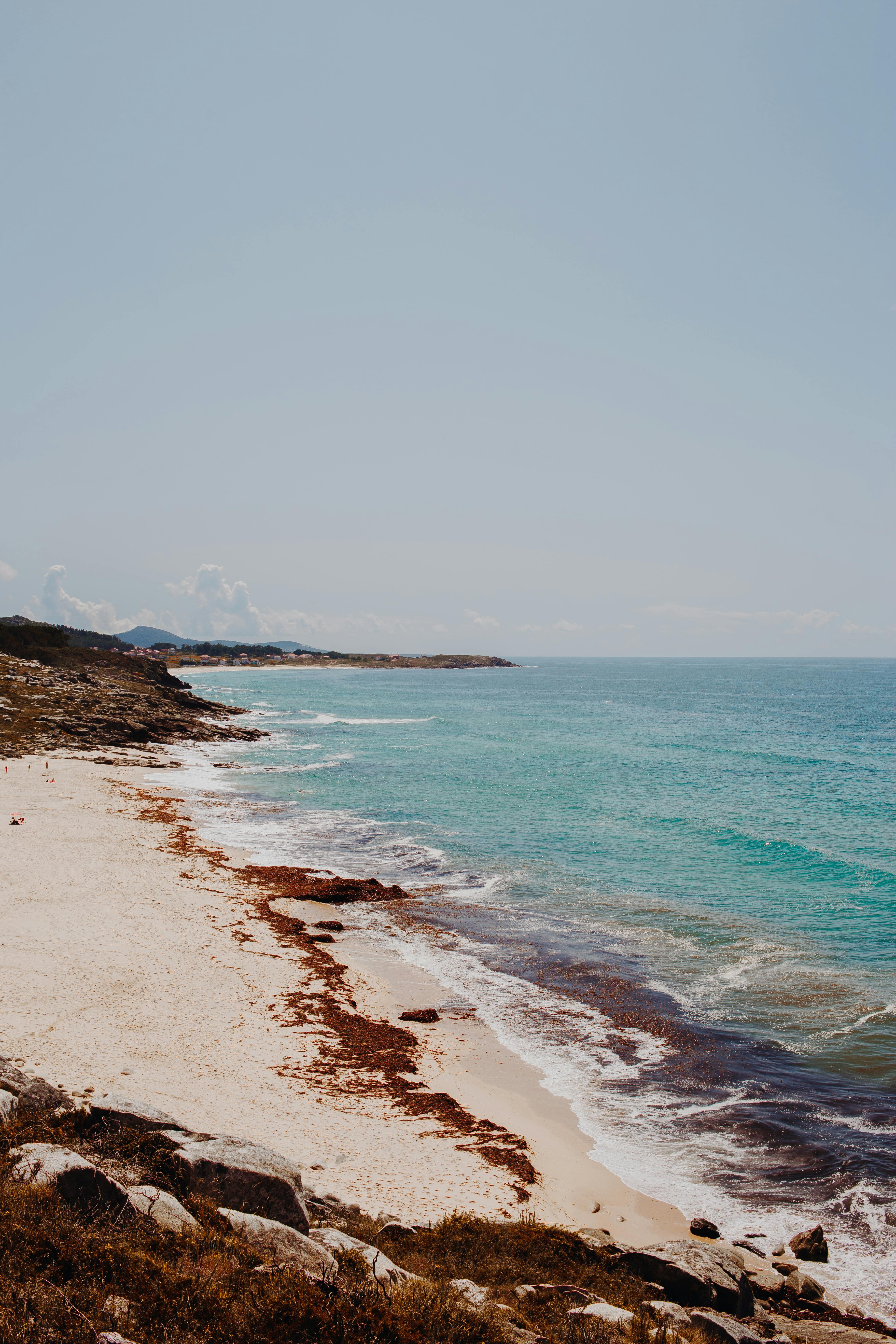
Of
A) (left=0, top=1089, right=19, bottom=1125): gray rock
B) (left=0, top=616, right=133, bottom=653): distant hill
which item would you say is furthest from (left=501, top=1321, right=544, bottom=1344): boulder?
(left=0, top=616, right=133, bottom=653): distant hill

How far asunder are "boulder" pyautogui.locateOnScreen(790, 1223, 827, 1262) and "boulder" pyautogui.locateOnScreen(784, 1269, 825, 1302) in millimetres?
623

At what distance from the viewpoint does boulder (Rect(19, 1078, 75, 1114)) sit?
872 cm

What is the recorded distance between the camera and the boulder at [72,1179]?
6883mm

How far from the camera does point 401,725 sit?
8575 cm

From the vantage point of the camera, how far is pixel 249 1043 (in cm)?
1446

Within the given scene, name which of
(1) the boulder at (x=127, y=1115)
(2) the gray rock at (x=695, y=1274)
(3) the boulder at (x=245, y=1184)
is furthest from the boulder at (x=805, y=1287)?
(1) the boulder at (x=127, y=1115)

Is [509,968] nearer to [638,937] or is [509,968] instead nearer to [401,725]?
[638,937]

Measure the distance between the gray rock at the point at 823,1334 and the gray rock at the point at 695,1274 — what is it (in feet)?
1.26

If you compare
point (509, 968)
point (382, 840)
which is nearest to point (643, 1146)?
point (509, 968)

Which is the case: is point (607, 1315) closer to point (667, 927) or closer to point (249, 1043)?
point (249, 1043)

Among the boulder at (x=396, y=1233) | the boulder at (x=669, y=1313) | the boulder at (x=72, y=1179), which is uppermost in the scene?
the boulder at (x=72, y=1179)

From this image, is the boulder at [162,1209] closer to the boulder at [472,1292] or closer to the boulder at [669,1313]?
the boulder at [472,1292]

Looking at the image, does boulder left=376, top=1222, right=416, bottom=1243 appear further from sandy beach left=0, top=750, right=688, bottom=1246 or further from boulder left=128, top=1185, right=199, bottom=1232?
boulder left=128, top=1185, right=199, bottom=1232

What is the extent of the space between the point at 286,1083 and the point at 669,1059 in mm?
8091
